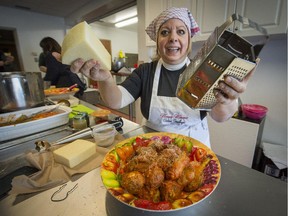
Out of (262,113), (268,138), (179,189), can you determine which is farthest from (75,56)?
(268,138)

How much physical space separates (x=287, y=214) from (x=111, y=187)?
38 cm

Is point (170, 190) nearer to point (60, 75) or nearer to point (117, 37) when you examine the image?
point (60, 75)

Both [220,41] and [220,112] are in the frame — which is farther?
[220,112]

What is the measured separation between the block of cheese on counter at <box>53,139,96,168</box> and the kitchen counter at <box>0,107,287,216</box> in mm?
58

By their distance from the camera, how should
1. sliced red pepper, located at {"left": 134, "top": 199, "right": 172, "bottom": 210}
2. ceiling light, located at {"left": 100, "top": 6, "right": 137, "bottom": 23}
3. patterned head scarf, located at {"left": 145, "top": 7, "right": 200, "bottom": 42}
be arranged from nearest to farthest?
sliced red pepper, located at {"left": 134, "top": 199, "right": 172, "bottom": 210} → patterned head scarf, located at {"left": 145, "top": 7, "right": 200, "bottom": 42} → ceiling light, located at {"left": 100, "top": 6, "right": 137, "bottom": 23}

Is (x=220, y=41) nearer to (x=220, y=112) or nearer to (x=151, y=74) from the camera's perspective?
(x=220, y=112)

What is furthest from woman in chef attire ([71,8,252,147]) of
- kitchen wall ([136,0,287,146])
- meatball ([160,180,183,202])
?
kitchen wall ([136,0,287,146])

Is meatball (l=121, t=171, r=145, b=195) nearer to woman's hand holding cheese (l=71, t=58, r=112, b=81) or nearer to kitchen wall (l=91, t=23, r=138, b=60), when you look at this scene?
woman's hand holding cheese (l=71, t=58, r=112, b=81)

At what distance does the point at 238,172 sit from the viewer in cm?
46

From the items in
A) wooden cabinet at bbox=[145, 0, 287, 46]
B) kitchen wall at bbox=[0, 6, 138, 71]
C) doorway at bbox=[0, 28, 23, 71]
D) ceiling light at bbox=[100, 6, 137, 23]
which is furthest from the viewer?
doorway at bbox=[0, 28, 23, 71]

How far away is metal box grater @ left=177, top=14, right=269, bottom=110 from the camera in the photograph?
0.96ft

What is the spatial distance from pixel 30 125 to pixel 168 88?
0.68 metres

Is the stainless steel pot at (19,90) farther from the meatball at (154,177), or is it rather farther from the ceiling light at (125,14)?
the ceiling light at (125,14)

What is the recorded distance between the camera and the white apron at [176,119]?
2.47ft
